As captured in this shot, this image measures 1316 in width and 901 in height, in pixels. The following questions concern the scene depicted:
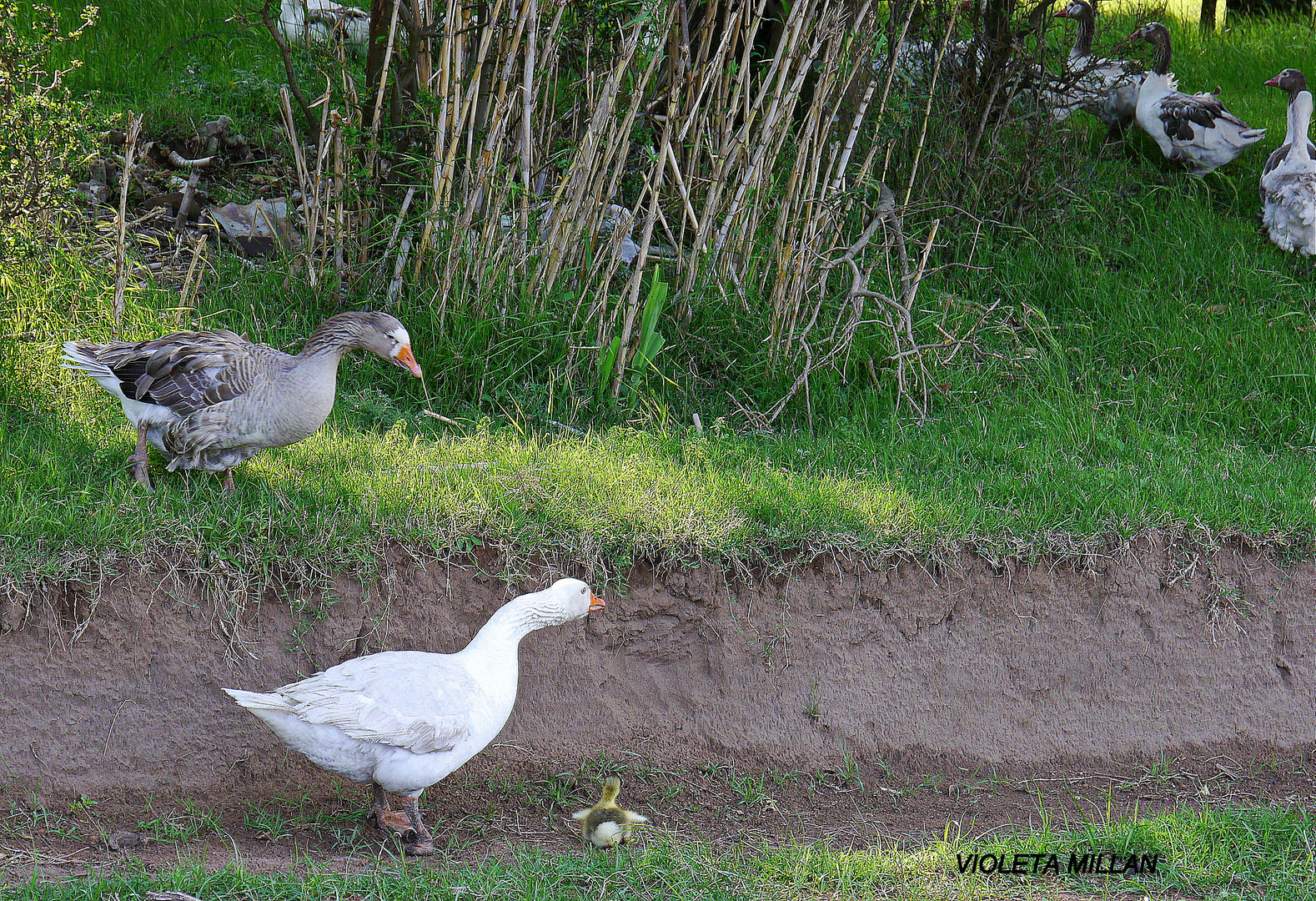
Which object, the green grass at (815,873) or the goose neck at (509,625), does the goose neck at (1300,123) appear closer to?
the green grass at (815,873)

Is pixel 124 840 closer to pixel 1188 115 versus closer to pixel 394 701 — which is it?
pixel 394 701

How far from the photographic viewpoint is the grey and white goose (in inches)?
161

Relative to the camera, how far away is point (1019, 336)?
6.74 meters

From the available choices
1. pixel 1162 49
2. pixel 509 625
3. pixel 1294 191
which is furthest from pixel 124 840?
pixel 1162 49

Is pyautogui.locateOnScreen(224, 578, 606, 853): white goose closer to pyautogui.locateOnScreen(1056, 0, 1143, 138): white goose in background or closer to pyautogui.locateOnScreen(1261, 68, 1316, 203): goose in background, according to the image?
pyautogui.locateOnScreen(1056, 0, 1143, 138): white goose in background

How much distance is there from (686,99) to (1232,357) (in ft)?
11.6

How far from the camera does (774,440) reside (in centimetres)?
558

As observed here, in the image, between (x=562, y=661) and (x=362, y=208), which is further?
(x=362, y=208)

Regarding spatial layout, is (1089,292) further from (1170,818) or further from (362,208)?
(362,208)

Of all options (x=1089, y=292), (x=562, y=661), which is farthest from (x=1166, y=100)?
(x=562, y=661)

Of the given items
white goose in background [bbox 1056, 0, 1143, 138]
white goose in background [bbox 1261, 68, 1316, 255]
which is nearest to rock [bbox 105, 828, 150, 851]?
white goose in background [bbox 1056, 0, 1143, 138]

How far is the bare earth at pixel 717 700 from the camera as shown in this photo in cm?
392

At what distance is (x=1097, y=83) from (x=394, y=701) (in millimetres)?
7089

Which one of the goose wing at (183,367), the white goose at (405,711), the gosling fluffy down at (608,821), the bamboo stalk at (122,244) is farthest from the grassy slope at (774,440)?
the gosling fluffy down at (608,821)
